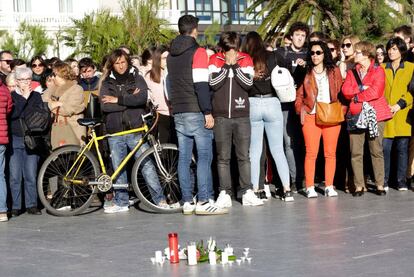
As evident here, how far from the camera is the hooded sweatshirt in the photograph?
507 inches

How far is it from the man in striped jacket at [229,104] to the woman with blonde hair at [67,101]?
6.72 feet

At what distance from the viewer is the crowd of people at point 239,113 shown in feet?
43.1

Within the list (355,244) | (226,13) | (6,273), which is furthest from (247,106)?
(226,13)

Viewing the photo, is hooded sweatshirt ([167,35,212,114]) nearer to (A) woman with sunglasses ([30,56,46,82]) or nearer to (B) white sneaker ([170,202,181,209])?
(B) white sneaker ([170,202,181,209])

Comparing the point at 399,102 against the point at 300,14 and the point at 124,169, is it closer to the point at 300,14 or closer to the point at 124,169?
the point at 124,169

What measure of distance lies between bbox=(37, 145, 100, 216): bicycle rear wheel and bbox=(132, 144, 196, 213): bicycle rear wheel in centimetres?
58

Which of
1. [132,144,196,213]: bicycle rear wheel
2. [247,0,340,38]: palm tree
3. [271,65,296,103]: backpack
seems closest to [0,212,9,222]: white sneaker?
[132,144,196,213]: bicycle rear wheel

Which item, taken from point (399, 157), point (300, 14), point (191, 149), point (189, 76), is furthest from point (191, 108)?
point (300, 14)

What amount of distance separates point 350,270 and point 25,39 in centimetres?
3698

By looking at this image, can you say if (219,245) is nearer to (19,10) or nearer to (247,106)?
(247,106)

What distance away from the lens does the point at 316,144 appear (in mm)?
14164

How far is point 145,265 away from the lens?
9.70 meters

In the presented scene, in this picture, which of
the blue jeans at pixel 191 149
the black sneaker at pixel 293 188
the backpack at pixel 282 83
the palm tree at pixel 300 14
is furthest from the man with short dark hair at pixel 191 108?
the palm tree at pixel 300 14

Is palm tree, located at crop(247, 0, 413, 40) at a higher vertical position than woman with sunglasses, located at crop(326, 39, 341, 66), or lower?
higher
